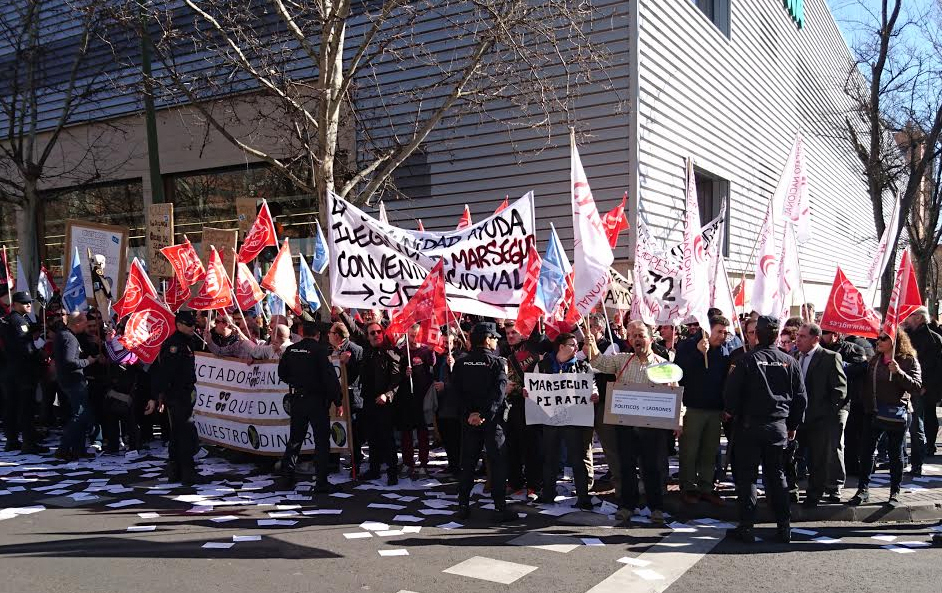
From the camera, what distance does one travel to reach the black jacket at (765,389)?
6438 millimetres

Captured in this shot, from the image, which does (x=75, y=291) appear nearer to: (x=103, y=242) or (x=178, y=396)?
(x=103, y=242)

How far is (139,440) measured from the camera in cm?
1048

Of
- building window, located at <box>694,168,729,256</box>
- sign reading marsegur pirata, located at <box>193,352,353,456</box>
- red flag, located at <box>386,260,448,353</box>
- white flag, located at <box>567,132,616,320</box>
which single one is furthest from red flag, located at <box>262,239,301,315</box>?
building window, located at <box>694,168,729,256</box>

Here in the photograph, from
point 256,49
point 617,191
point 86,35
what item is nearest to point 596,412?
point 617,191

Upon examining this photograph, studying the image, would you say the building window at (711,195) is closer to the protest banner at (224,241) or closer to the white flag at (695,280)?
the white flag at (695,280)

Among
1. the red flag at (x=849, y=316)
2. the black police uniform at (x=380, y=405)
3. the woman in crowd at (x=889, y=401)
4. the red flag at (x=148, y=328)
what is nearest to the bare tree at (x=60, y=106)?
the red flag at (x=148, y=328)

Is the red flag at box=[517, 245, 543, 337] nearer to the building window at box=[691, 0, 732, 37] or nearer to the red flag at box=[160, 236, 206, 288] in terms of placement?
the red flag at box=[160, 236, 206, 288]

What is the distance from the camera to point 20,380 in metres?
10.7

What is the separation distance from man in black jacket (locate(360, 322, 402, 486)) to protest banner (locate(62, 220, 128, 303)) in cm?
583

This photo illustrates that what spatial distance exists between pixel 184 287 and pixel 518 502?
591cm

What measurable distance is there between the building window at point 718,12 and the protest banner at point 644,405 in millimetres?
14809

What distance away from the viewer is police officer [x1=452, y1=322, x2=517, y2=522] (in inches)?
285

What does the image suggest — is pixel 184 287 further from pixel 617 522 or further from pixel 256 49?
pixel 617 522

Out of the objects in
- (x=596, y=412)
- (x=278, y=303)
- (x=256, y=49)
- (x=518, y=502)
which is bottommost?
(x=518, y=502)
